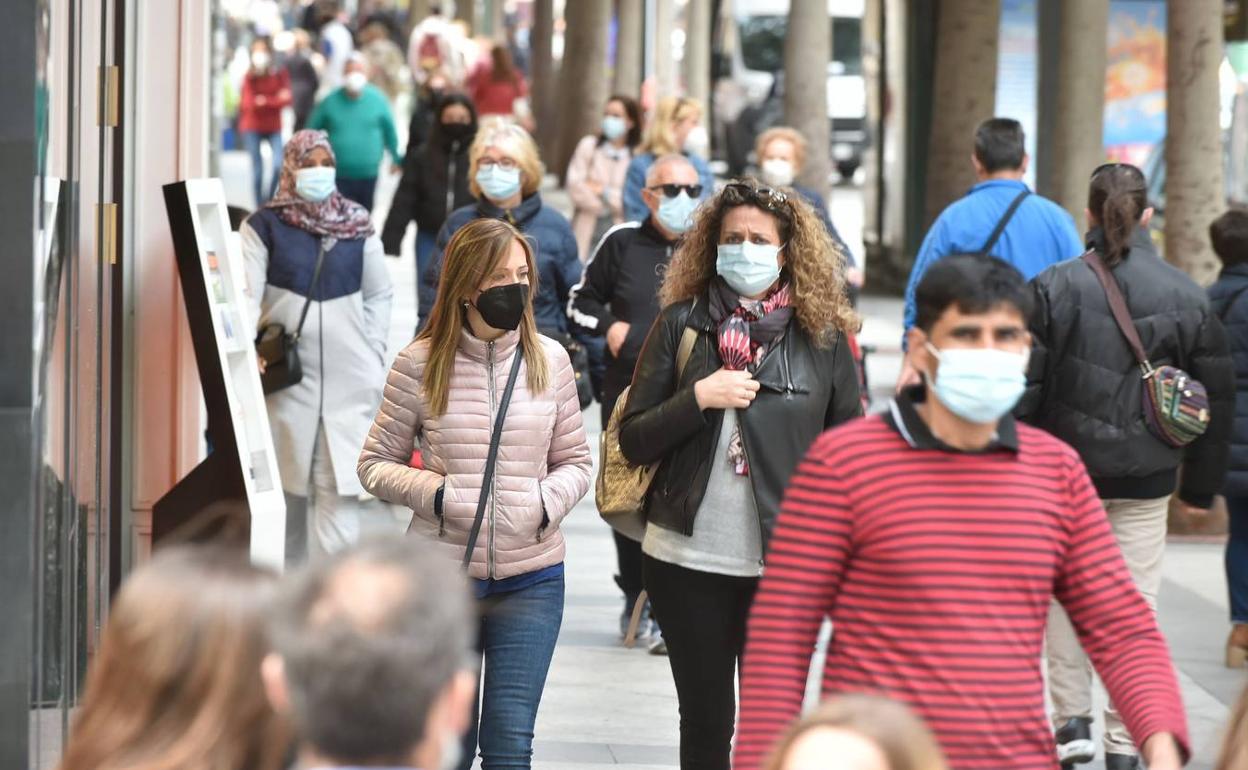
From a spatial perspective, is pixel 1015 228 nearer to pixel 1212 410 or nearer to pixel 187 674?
pixel 1212 410

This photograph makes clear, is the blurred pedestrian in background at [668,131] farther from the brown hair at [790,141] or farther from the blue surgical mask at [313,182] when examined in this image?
the blue surgical mask at [313,182]

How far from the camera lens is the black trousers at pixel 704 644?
5379 millimetres

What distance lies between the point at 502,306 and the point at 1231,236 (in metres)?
3.58

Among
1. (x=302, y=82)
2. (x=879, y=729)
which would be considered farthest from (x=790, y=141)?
(x=302, y=82)

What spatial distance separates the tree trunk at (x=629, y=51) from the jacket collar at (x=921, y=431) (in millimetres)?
28793

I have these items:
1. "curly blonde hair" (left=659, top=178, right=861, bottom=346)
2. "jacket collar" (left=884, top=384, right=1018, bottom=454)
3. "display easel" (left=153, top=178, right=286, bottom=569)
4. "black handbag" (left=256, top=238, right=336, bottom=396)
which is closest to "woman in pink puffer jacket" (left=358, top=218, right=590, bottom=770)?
"curly blonde hair" (left=659, top=178, right=861, bottom=346)

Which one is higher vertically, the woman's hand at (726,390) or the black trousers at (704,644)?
the woman's hand at (726,390)

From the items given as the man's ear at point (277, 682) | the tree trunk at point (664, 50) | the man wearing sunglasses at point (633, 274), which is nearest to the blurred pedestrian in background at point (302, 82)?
the tree trunk at point (664, 50)

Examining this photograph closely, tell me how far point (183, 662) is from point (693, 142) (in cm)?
1379

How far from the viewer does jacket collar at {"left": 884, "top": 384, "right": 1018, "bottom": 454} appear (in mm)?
3820

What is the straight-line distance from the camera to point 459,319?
5758mm

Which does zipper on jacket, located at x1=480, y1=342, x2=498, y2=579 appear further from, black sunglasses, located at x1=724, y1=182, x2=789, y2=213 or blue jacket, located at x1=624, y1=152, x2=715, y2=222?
blue jacket, located at x1=624, y1=152, x2=715, y2=222

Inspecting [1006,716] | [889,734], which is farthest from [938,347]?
[889,734]

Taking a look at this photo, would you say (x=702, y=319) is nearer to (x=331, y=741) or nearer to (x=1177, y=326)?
(x=1177, y=326)
